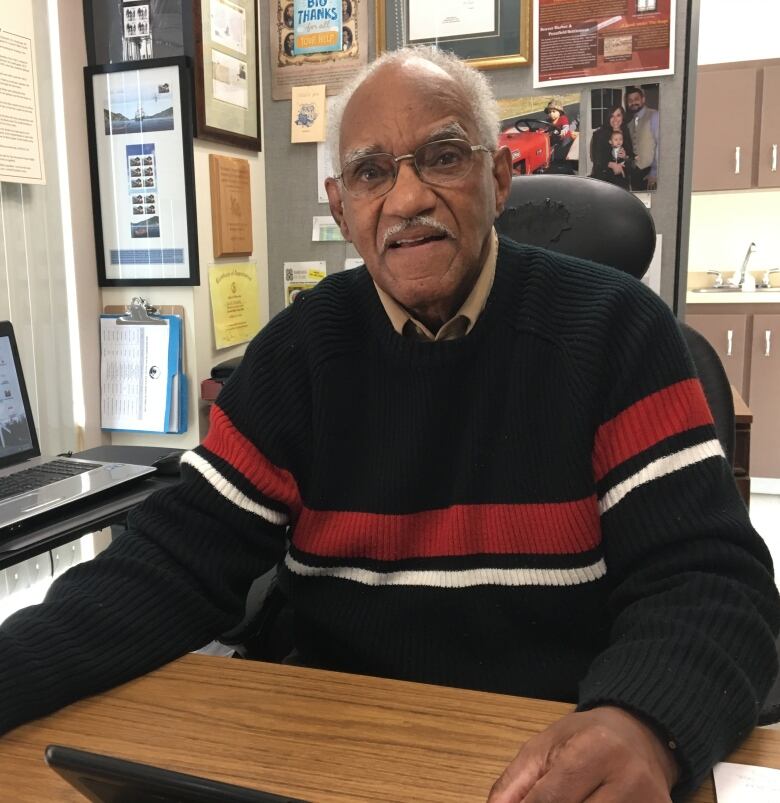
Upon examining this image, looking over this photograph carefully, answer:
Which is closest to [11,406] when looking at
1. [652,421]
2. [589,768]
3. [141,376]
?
[141,376]

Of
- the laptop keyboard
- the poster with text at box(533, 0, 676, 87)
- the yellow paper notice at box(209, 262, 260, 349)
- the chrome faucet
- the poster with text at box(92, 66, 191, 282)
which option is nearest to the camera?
the laptop keyboard

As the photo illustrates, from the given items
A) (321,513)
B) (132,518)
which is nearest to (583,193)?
(321,513)

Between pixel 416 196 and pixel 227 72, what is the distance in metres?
1.26

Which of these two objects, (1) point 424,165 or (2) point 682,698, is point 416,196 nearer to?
(1) point 424,165

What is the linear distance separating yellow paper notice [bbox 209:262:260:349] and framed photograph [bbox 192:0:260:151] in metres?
0.32

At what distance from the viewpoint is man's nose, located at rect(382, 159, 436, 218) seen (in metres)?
0.89

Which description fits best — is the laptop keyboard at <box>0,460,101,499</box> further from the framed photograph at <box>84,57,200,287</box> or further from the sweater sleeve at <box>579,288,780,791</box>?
the sweater sleeve at <box>579,288,780,791</box>

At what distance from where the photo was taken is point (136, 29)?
1.85 metres

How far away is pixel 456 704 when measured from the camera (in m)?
0.68

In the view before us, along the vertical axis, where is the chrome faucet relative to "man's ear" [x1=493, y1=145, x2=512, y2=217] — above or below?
below

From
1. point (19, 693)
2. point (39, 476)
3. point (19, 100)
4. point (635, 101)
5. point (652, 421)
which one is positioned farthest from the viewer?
point (635, 101)

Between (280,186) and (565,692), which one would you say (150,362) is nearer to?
(280,186)

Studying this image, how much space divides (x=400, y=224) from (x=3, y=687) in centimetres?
62

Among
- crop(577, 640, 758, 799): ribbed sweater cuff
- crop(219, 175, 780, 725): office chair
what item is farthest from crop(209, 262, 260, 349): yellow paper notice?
crop(577, 640, 758, 799): ribbed sweater cuff
